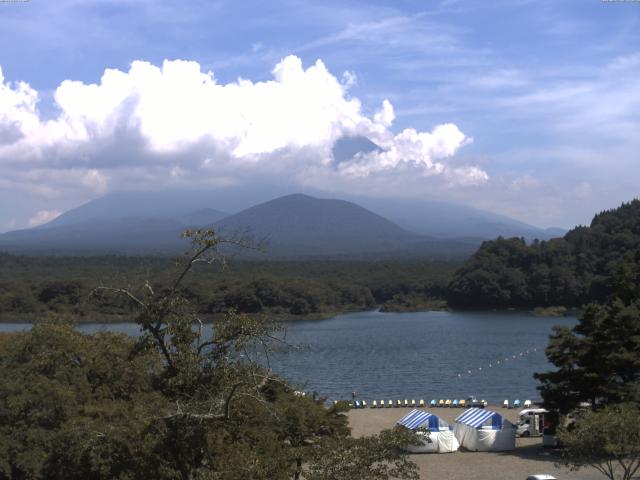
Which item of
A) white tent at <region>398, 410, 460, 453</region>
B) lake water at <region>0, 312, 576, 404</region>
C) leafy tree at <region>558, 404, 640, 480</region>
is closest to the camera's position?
leafy tree at <region>558, 404, 640, 480</region>

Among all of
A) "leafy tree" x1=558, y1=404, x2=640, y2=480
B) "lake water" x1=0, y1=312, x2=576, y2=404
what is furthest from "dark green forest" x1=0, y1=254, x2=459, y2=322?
"leafy tree" x1=558, y1=404, x2=640, y2=480

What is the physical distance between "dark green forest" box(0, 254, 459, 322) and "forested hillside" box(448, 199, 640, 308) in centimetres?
458

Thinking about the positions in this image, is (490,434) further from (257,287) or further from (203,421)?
(257,287)

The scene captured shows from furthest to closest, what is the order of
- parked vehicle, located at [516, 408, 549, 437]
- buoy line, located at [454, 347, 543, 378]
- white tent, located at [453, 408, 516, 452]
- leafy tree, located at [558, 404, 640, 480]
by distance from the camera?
1. buoy line, located at [454, 347, 543, 378]
2. parked vehicle, located at [516, 408, 549, 437]
3. white tent, located at [453, 408, 516, 452]
4. leafy tree, located at [558, 404, 640, 480]

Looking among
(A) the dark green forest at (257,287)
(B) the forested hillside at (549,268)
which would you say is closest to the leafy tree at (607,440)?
(A) the dark green forest at (257,287)

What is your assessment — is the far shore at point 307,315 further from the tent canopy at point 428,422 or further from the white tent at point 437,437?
the white tent at point 437,437

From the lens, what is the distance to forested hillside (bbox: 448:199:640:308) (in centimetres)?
6456

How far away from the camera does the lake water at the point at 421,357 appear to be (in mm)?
29469

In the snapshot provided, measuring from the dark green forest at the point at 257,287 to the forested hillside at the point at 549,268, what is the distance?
458 centimetres

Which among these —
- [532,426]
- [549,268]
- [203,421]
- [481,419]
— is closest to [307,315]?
[549,268]

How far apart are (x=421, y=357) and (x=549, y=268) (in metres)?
31.5

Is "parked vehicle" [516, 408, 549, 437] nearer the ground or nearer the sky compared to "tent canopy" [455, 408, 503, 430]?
nearer the ground

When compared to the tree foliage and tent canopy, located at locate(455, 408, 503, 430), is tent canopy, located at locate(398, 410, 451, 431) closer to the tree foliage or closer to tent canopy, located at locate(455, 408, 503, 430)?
tent canopy, located at locate(455, 408, 503, 430)

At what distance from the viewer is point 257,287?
61219mm
